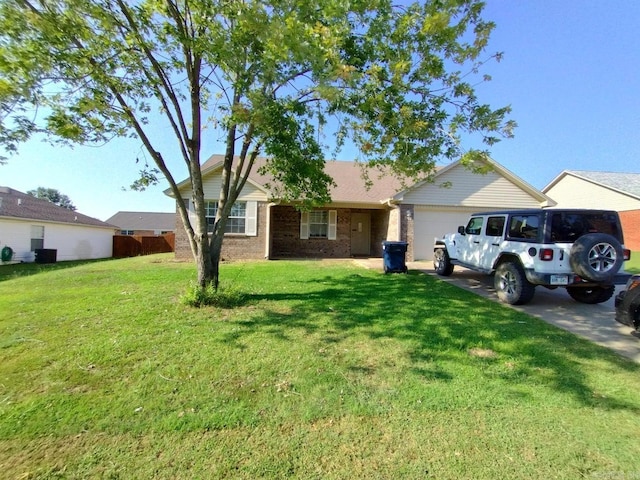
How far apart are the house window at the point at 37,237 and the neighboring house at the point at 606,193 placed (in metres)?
39.6

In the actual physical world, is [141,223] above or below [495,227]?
above

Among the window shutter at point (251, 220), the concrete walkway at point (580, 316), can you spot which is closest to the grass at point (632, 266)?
the concrete walkway at point (580, 316)

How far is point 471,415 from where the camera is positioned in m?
3.06

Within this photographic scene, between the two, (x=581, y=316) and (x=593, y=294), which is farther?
(x=593, y=294)

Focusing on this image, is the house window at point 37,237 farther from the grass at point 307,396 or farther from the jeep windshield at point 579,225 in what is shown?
the jeep windshield at point 579,225

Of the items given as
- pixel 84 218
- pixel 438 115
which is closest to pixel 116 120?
pixel 438 115

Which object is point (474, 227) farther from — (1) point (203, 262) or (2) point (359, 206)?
(2) point (359, 206)

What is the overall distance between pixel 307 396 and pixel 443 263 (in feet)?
27.3

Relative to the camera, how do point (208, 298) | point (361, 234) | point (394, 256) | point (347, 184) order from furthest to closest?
point (361, 234)
point (347, 184)
point (394, 256)
point (208, 298)

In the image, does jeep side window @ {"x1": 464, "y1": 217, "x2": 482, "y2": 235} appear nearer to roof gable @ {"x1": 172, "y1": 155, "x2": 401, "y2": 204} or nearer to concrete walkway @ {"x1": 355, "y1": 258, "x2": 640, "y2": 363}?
concrete walkway @ {"x1": 355, "y1": 258, "x2": 640, "y2": 363}

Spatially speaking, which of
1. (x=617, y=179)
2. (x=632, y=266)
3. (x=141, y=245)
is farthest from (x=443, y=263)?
(x=617, y=179)

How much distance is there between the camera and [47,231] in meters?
20.5

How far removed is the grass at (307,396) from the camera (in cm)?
246

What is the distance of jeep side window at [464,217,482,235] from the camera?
28.1 feet
